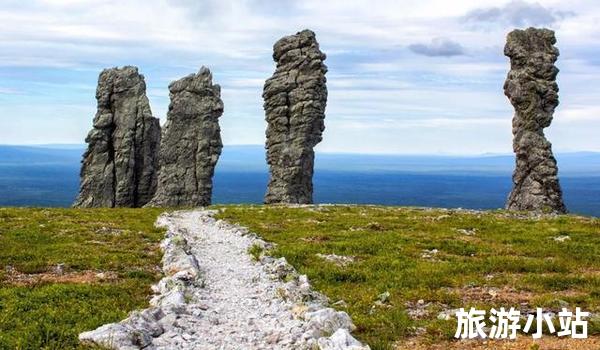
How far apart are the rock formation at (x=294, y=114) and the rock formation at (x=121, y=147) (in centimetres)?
1662

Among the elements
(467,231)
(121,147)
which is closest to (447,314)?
(467,231)

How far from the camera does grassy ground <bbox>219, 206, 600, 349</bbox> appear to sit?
19422 mm

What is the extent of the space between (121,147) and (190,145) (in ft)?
33.9

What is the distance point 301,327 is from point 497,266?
13.2m

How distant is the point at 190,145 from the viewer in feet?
258

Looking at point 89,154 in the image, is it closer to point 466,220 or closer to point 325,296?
point 466,220

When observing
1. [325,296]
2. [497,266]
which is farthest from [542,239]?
[325,296]

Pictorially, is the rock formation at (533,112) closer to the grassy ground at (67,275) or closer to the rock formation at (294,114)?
the rock formation at (294,114)

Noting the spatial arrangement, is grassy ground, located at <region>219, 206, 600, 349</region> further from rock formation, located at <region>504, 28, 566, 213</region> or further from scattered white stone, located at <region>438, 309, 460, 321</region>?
rock formation, located at <region>504, 28, 566, 213</region>

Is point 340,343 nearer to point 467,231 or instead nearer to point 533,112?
point 467,231

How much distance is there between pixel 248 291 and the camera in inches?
924

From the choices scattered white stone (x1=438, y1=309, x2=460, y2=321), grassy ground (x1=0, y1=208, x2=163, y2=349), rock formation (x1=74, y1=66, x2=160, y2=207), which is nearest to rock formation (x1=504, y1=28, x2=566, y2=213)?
grassy ground (x1=0, y1=208, x2=163, y2=349)

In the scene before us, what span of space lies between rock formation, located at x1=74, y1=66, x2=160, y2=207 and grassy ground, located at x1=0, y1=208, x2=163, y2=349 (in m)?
35.6

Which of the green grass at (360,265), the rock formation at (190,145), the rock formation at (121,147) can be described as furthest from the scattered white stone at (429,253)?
the rock formation at (121,147)
